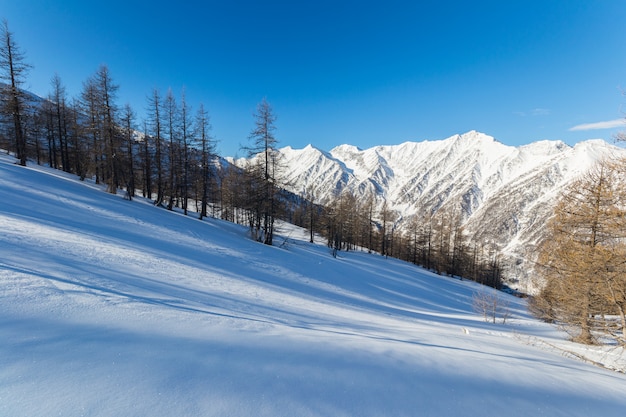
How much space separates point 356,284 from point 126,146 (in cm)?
2452

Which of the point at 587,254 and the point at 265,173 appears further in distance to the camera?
the point at 265,173

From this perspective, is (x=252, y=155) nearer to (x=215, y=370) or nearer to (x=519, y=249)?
(x=215, y=370)

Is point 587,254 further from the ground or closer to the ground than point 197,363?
further from the ground

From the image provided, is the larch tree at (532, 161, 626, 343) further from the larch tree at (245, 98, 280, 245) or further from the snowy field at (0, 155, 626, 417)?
the larch tree at (245, 98, 280, 245)

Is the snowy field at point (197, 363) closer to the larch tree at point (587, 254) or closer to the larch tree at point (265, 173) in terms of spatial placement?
the larch tree at point (587, 254)

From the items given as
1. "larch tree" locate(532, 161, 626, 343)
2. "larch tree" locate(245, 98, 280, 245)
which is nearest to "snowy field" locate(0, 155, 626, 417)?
"larch tree" locate(532, 161, 626, 343)

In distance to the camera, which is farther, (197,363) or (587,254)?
(587,254)

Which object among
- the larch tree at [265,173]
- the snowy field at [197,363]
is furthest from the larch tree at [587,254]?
the larch tree at [265,173]

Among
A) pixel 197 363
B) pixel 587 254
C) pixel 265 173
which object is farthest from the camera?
pixel 265 173

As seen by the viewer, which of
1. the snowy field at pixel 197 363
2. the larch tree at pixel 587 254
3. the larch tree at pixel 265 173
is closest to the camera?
the snowy field at pixel 197 363

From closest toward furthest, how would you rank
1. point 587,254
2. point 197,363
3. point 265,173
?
point 197,363, point 587,254, point 265,173

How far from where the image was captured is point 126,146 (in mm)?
22844

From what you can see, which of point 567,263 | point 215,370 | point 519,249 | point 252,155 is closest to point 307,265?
point 252,155

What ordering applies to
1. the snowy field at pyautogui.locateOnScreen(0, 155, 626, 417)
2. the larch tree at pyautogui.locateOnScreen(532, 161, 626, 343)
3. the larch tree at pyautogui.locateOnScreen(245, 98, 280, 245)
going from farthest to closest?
1. the larch tree at pyautogui.locateOnScreen(245, 98, 280, 245)
2. the larch tree at pyautogui.locateOnScreen(532, 161, 626, 343)
3. the snowy field at pyautogui.locateOnScreen(0, 155, 626, 417)
